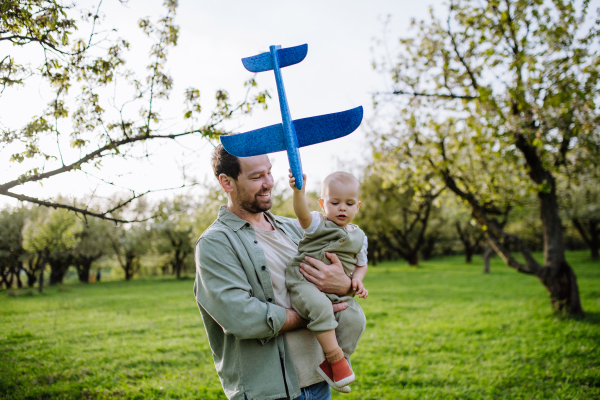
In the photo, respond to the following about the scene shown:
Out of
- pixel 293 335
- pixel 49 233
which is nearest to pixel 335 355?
pixel 293 335

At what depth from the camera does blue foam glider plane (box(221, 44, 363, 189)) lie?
6.61 feet

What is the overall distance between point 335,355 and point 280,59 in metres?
1.85

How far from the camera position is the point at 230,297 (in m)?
2.00

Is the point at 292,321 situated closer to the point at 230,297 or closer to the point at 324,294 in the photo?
the point at 324,294

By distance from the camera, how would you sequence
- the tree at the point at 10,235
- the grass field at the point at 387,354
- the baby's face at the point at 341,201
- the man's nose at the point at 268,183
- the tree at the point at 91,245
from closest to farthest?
the man's nose at the point at 268,183, the baby's face at the point at 341,201, the grass field at the point at 387,354, the tree at the point at 10,235, the tree at the point at 91,245

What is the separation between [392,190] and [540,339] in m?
21.0

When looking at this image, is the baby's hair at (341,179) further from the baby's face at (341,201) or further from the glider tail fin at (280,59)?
the glider tail fin at (280,59)

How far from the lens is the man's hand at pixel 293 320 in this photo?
2.21 metres

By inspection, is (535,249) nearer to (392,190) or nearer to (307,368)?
(392,190)

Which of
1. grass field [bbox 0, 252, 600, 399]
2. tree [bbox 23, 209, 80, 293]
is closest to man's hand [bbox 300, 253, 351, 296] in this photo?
grass field [bbox 0, 252, 600, 399]

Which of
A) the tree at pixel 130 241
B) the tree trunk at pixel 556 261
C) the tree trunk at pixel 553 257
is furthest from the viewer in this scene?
the tree at pixel 130 241

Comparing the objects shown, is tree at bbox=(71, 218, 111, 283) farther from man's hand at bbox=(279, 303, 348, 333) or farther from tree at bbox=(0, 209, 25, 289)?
man's hand at bbox=(279, 303, 348, 333)

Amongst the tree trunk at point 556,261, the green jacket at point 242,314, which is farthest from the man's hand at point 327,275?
the tree trunk at point 556,261

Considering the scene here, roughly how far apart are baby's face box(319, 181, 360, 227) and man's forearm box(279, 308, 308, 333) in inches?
27.4
